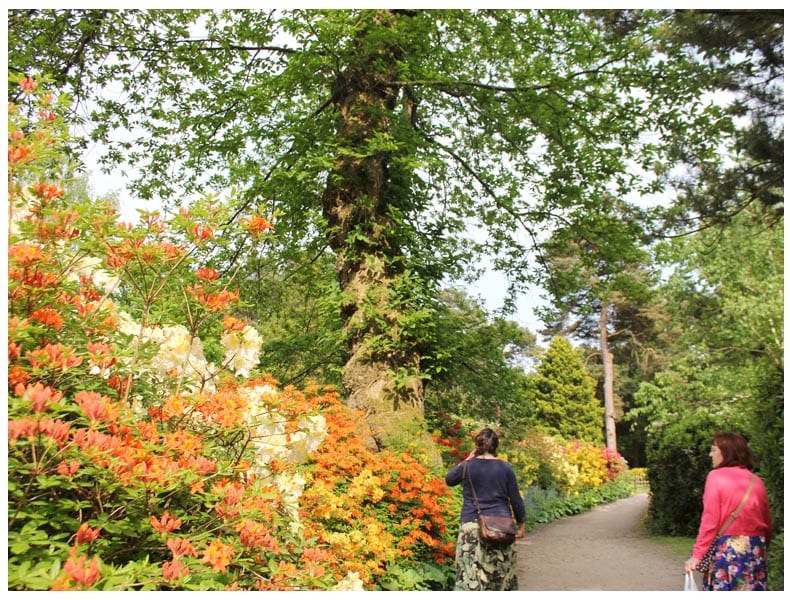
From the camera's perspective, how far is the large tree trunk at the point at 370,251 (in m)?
6.64

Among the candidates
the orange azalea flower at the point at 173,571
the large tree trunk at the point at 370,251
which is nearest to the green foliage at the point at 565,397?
the large tree trunk at the point at 370,251

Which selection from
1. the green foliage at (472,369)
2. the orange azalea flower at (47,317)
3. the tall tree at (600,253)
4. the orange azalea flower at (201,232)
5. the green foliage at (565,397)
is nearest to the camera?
the orange azalea flower at (47,317)

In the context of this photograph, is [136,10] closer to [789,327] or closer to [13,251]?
[13,251]

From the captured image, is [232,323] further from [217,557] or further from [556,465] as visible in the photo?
[556,465]

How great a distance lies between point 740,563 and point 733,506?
0.30m

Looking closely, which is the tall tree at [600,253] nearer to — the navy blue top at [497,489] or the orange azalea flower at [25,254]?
the navy blue top at [497,489]

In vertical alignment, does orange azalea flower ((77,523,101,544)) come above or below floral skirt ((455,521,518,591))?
above

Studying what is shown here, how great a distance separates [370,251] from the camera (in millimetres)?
7070

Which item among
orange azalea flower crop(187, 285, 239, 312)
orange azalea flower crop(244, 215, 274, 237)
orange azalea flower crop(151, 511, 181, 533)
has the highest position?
orange azalea flower crop(244, 215, 274, 237)

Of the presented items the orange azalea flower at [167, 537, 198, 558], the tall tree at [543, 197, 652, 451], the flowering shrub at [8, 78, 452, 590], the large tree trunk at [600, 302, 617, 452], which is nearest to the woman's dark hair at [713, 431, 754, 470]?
the flowering shrub at [8, 78, 452, 590]

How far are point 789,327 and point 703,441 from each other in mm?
6093

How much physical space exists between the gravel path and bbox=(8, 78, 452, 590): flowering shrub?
384 cm

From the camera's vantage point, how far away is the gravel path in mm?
6098

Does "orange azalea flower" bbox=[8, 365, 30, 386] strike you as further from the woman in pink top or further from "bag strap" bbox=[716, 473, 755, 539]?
"bag strap" bbox=[716, 473, 755, 539]
